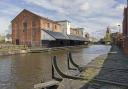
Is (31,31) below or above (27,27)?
below

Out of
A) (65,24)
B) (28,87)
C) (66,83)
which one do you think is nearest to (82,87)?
(66,83)

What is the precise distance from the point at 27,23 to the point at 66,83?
5676 cm

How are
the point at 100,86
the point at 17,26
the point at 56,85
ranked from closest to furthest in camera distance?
the point at 100,86, the point at 56,85, the point at 17,26

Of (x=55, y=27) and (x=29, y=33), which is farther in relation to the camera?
(x=55, y=27)

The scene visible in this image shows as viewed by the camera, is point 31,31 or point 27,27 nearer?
point 31,31

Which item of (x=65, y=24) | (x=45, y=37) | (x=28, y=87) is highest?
Result: (x=65, y=24)

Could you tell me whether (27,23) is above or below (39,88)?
above

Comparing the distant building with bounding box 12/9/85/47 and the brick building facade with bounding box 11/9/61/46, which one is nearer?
the distant building with bounding box 12/9/85/47

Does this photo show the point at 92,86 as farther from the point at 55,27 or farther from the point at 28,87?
the point at 55,27

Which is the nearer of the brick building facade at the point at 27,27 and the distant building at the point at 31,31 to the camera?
the distant building at the point at 31,31

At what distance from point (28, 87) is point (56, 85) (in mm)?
2534

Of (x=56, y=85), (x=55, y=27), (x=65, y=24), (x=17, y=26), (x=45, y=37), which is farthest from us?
(x=65, y=24)

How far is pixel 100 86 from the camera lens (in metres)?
10.1

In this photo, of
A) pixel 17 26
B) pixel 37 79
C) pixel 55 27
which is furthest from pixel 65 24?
pixel 37 79
